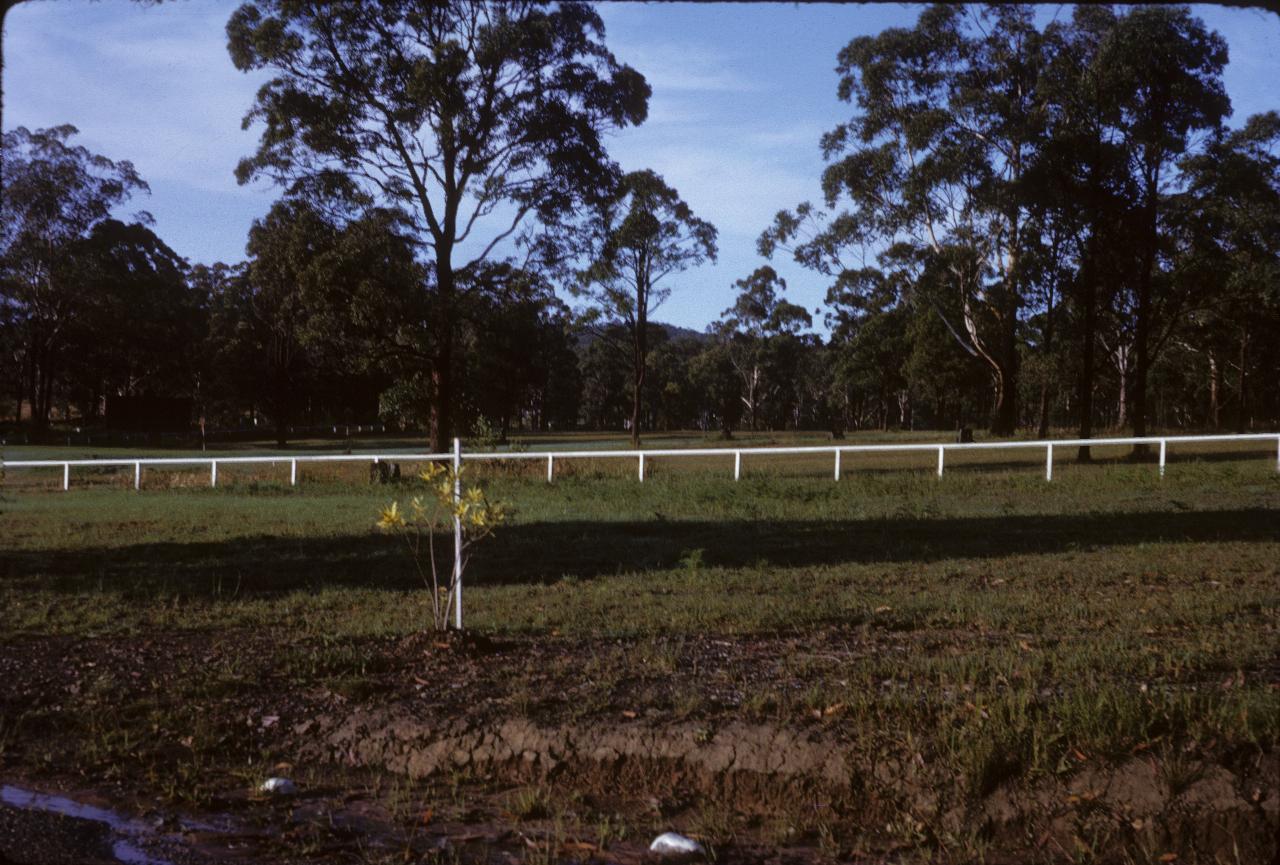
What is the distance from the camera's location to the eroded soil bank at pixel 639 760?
4078 mm

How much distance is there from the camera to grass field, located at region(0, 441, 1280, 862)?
167 inches

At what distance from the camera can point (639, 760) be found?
190 inches

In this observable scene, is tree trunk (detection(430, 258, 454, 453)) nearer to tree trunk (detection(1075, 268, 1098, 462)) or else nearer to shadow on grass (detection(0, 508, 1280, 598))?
shadow on grass (detection(0, 508, 1280, 598))

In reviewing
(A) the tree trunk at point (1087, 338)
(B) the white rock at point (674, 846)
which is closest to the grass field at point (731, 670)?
(B) the white rock at point (674, 846)

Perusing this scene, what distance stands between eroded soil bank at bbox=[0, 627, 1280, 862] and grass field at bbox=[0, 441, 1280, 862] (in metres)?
0.02

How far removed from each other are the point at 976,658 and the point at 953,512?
1031 centimetres

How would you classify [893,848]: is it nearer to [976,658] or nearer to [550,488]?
[976,658]

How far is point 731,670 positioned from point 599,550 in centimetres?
635

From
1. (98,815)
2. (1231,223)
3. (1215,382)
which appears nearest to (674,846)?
(98,815)

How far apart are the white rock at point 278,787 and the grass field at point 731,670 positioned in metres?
0.18

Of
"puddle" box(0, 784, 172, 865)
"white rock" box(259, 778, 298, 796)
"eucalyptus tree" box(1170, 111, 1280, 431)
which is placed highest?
"eucalyptus tree" box(1170, 111, 1280, 431)

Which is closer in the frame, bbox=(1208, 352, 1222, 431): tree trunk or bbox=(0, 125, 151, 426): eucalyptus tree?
bbox=(0, 125, 151, 426): eucalyptus tree

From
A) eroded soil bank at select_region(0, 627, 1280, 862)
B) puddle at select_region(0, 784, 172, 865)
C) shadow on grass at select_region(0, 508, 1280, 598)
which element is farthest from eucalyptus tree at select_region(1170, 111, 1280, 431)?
puddle at select_region(0, 784, 172, 865)

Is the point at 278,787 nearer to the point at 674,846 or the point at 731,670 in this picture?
the point at 674,846
